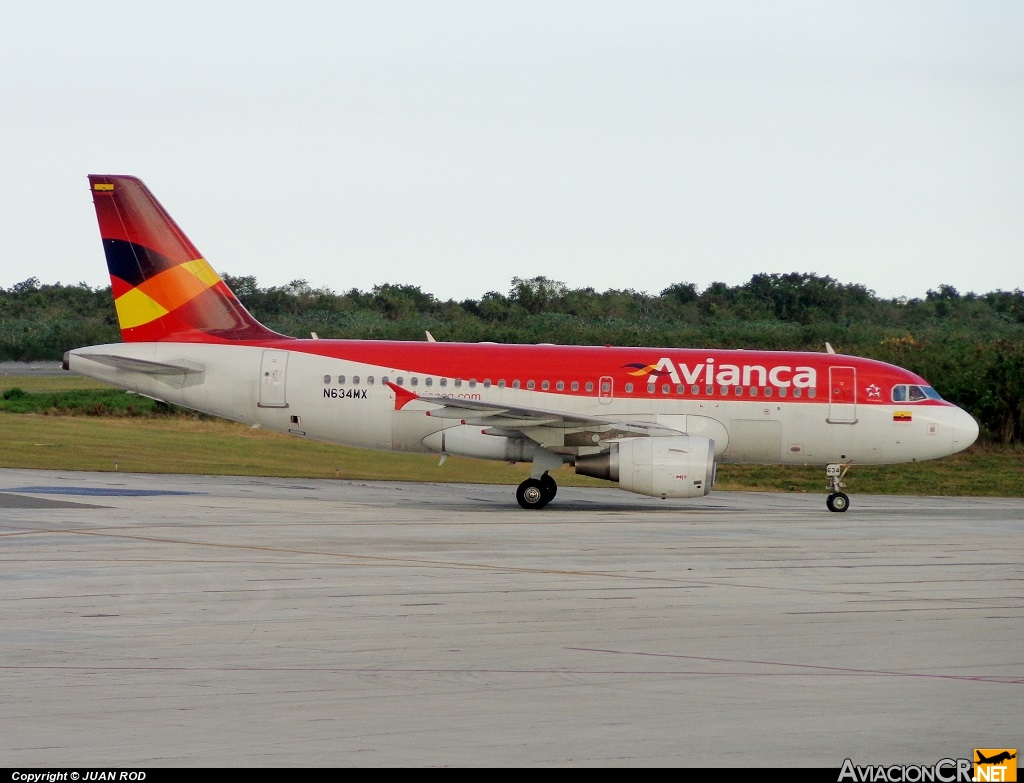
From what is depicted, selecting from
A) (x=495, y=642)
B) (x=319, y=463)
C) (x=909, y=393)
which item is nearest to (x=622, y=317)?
(x=319, y=463)

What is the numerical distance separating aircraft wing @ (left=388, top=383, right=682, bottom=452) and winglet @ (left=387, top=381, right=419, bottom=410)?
23mm

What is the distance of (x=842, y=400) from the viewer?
2666cm

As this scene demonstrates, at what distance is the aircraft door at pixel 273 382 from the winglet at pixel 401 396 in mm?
2285

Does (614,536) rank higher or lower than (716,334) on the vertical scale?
lower

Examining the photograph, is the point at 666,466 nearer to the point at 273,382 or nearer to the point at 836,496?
the point at 836,496

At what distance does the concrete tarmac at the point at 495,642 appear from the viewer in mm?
8602

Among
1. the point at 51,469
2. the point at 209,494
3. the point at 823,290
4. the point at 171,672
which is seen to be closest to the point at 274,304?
the point at 823,290

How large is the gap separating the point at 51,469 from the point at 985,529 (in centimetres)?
2220

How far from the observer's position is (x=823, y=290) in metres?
85.2

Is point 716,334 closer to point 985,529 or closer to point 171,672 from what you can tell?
point 985,529

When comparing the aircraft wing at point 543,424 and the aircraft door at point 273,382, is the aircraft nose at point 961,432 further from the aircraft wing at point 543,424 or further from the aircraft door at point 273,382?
the aircraft door at point 273,382

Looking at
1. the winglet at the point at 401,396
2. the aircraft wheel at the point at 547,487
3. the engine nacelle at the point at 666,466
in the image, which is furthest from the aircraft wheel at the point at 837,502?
the winglet at the point at 401,396

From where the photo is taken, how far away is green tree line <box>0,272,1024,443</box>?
179 feet

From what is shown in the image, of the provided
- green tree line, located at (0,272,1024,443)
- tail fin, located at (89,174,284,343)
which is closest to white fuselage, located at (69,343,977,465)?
tail fin, located at (89,174,284,343)
